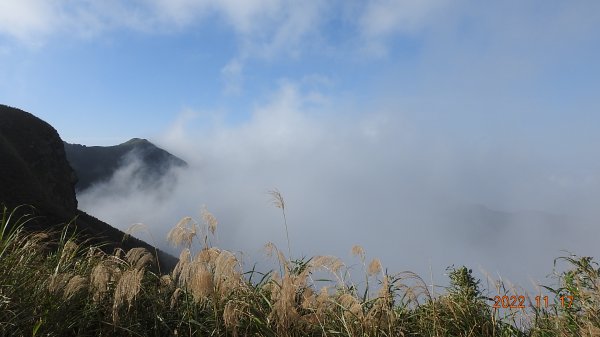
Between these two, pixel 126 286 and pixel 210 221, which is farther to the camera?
pixel 210 221

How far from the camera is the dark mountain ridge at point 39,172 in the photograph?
213ft

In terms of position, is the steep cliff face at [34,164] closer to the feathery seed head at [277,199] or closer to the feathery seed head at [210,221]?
the feathery seed head at [210,221]

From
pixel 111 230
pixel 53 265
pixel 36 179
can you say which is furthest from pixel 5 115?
pixel 53 265

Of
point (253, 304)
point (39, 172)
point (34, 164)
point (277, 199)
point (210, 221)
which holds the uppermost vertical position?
point (34, 164)

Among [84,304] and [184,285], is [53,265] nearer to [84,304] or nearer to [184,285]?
[84,304]

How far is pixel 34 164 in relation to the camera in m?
79.9

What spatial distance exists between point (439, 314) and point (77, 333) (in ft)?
12.7

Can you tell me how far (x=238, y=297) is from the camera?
5.11 metres
